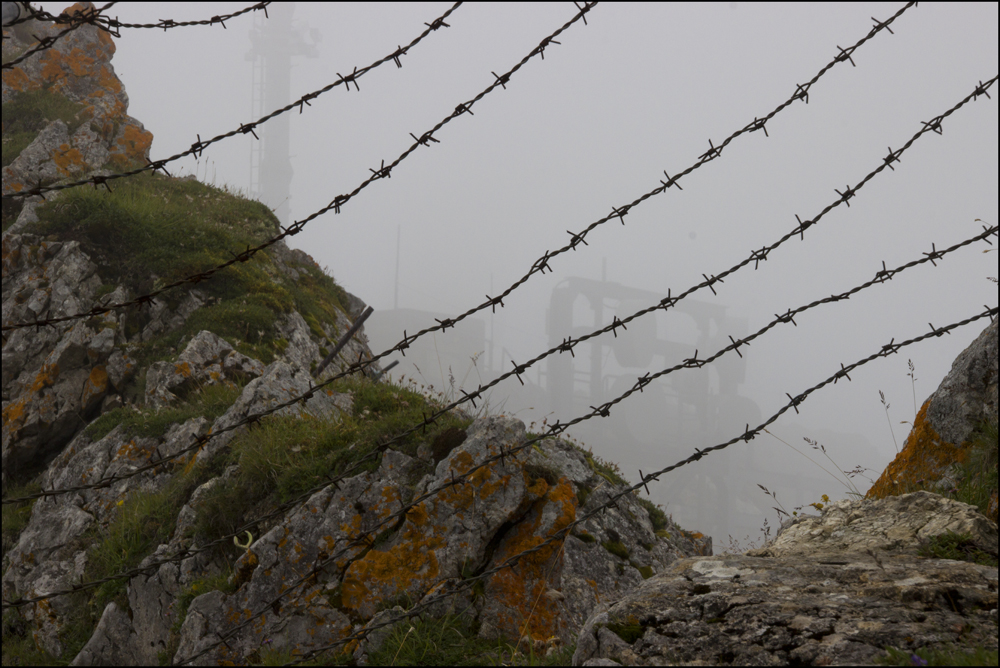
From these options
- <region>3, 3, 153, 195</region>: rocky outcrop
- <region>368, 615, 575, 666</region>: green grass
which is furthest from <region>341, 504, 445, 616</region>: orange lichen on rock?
<region>3, 3, 153, 195</region>: rocky outcrop

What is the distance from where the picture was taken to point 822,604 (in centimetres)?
264

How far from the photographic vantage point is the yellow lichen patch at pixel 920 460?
348 centimetres

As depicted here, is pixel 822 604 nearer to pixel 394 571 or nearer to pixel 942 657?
pixel 942 657

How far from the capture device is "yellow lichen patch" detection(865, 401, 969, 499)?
348cm

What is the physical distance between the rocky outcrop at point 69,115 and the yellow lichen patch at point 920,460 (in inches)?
485

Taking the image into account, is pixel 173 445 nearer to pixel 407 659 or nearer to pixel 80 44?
pixel 407 659

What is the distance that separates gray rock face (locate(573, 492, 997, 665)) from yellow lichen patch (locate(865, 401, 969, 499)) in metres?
0.35

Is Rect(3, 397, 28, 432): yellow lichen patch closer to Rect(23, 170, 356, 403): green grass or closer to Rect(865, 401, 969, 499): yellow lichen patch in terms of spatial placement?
Rect(23, 170, 356, 403): green grass

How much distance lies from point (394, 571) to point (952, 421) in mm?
3734

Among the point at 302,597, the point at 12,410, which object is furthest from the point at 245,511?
the point at 12,410

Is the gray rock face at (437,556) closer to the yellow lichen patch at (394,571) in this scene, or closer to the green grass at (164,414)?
the yellow lichen patch at (394,571)

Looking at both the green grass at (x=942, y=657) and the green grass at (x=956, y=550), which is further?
the green grass at (x=956, y=550)

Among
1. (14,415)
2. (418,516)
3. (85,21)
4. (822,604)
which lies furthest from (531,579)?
(14,415)

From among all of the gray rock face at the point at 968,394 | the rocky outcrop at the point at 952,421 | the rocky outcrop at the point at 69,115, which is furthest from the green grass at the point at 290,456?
the rocky outcrop at the point at 69,115
